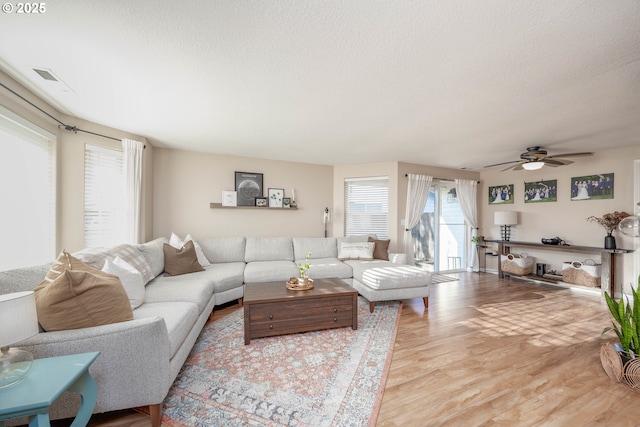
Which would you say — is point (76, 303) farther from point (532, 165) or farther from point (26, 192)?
point (532, 165)

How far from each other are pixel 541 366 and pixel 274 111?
3.35 meters

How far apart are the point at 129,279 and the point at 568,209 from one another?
6.67m

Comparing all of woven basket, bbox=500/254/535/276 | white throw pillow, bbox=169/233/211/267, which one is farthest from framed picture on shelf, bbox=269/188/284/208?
woven basket, bbox=500/254/535/276

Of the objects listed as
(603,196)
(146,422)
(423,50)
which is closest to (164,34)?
(423,50)

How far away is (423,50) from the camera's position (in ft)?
5.16

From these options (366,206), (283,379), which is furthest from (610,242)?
(283,379)

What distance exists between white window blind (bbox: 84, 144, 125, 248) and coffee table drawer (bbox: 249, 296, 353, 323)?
2.27 meters

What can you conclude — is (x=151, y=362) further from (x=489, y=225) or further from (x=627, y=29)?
(x=489, y=225)

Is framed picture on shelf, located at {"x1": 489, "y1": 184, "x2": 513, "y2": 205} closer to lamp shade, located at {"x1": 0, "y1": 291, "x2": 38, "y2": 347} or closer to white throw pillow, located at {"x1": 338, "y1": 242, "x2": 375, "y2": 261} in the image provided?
white throw pillow, located at {"x1": 338, "y1": 242, "x2": 375, "y2": 261}

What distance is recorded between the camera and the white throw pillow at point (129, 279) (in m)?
1.92

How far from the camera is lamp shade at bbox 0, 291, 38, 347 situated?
3.10 ft

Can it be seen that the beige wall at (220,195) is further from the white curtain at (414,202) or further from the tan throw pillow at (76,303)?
the tan throw pillow at (76,303)

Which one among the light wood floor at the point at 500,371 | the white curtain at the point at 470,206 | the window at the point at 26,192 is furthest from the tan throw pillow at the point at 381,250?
the window at the point at 26,192

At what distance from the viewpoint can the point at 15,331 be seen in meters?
0.98
